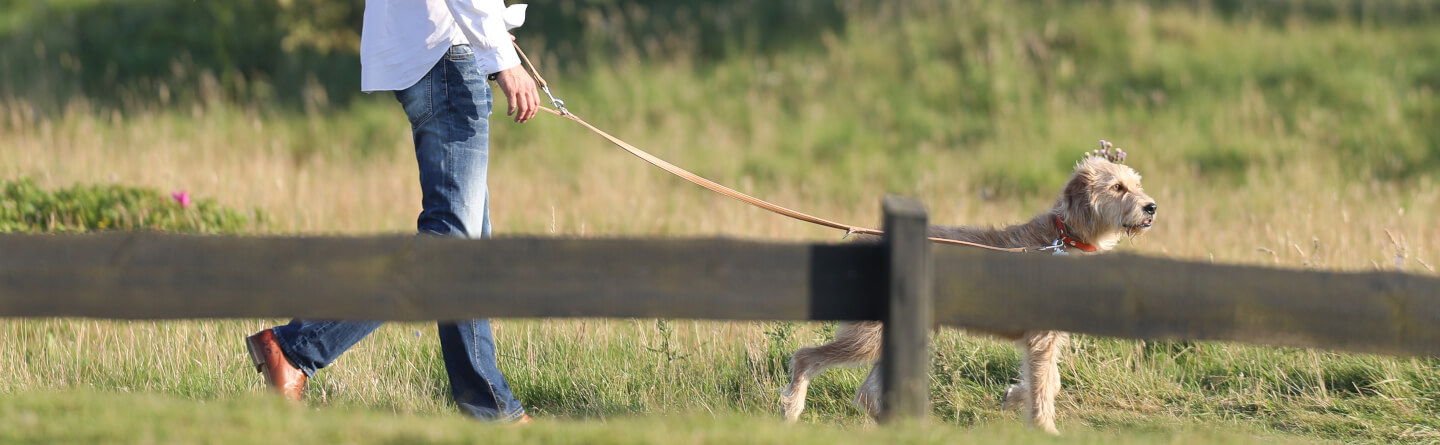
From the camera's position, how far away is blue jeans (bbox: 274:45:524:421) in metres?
4.00

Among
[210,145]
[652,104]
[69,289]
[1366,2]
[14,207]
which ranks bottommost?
[69,289]

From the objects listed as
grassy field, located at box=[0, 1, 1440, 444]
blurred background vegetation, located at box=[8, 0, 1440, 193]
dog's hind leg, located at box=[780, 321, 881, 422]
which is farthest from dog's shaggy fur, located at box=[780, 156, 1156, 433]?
blurred background vegetation, located at box=[8, 0, 1440, 193]

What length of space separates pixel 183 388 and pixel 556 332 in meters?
1.60

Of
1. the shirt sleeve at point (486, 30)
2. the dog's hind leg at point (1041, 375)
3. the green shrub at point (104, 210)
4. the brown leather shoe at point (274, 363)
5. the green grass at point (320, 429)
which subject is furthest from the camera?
the green shrub at point (104, 210)

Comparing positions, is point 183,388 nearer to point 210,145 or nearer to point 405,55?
point 405,55

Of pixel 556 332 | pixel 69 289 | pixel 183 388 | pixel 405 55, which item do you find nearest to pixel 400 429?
pixel 69 289

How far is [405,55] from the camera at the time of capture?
402cm

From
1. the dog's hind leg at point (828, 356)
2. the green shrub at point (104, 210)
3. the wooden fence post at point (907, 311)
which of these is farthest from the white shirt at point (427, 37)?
the green shrub at point (104, 210)

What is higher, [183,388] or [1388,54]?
[1388,54]

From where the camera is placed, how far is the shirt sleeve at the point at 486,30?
3906mm

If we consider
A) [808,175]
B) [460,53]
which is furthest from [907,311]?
[808,175]

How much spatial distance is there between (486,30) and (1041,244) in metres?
2.51

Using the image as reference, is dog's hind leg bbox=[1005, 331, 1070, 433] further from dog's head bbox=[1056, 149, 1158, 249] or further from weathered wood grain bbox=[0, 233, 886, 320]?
weathered wood grain bbox=[0, 233, 886, 320]

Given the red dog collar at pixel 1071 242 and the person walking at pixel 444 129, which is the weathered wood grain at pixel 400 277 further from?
the red dog collar at pixel 1071 242
